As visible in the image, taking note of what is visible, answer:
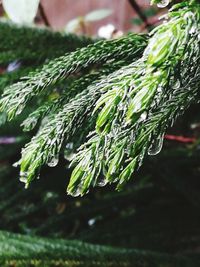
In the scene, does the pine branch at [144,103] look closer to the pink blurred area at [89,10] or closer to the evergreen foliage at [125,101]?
the evergreen foliage at [125,101]

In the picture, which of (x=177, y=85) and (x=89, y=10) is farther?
(x=89, y=10)

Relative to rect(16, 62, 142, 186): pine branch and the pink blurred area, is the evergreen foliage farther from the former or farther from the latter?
the pink blurred area

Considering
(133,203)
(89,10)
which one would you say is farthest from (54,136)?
(89,10)

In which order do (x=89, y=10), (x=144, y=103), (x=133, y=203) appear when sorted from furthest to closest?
(x=89, y=10) < (x=133, y=203) < (x=144, y=103)

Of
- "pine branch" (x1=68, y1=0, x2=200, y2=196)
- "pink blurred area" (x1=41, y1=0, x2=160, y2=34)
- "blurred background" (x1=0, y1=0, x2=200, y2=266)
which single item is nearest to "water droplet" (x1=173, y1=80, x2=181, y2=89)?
"pine branch" (x1=68, y1=0, x2=200, y2=196)

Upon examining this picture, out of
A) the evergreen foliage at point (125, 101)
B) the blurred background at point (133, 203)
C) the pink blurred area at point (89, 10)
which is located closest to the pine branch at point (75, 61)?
the evergreen foliage at point (125, 101)

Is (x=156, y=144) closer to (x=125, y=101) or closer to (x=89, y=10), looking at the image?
(x=125, y=101)

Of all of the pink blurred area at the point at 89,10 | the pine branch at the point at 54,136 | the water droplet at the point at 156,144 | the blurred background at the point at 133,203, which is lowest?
the pink blurred area at the point at 89,10

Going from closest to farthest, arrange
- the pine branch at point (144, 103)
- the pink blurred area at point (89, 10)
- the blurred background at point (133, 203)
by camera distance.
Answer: the pine branch at point (144, 103)
the blurred background at point (133, 203)
the pink blurred area at point (89, 10)
